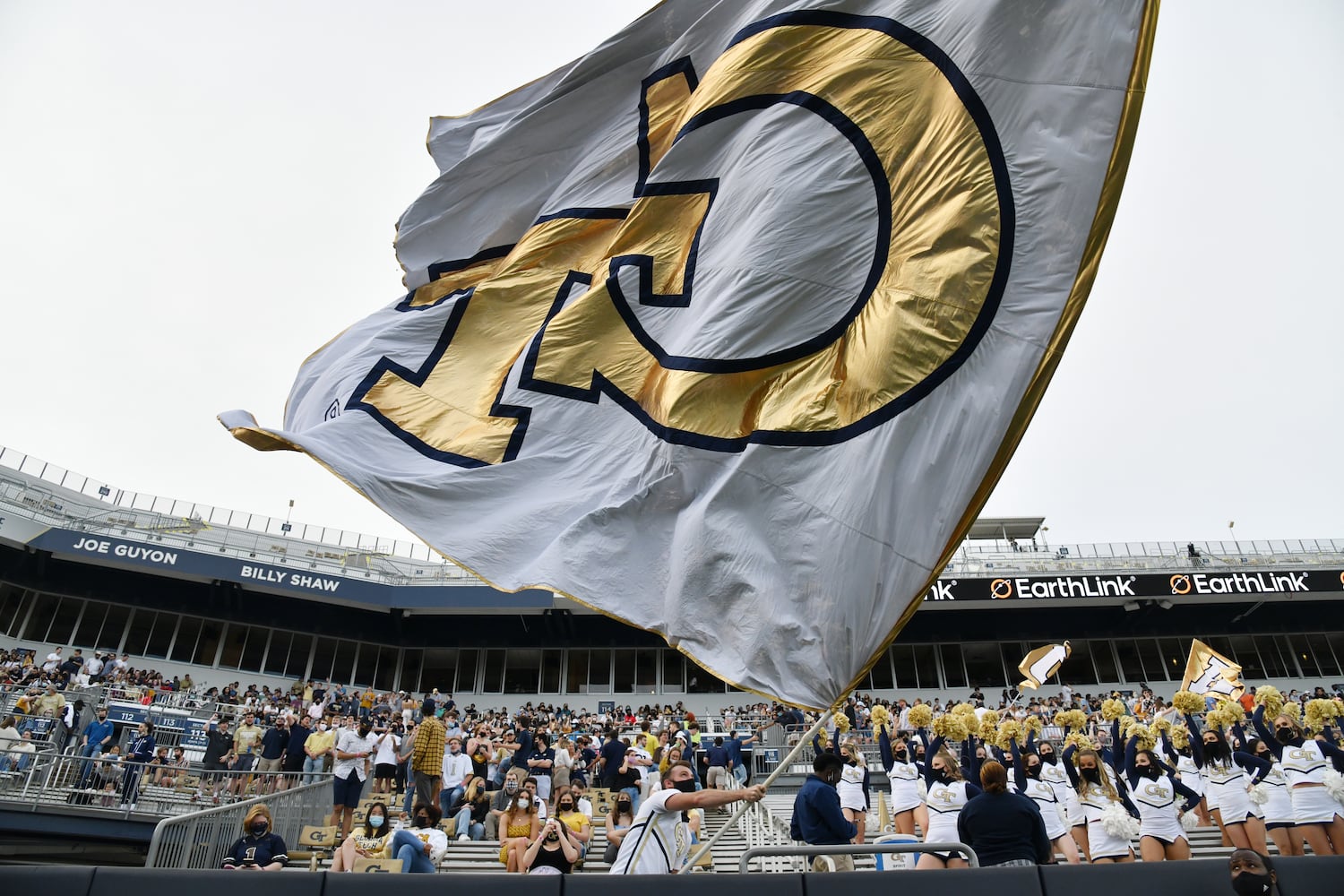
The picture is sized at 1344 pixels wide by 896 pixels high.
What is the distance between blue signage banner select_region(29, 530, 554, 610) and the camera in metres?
29.3

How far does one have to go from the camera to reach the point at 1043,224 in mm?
4109

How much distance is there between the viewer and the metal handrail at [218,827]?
944 cm

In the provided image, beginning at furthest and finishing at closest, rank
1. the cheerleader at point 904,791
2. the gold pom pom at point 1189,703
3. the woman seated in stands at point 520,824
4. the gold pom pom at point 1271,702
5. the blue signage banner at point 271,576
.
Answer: the blue signage banner at point 271,576 → the gold pom pom at point 1189,703 → the cheerleader at point 904,791 → the gold pom pom at point 1271,702 → the woman seated in stands at point 520,824

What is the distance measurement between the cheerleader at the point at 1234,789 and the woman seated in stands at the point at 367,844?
964 centimetres

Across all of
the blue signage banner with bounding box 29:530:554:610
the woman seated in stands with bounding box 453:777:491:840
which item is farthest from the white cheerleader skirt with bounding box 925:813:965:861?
the blue signage banner with bounding box 29:530:554:610

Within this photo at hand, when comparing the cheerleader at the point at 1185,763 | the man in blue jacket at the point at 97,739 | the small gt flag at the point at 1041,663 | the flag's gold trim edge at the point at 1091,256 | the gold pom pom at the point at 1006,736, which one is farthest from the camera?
the small gt flag at the point at 1041,663

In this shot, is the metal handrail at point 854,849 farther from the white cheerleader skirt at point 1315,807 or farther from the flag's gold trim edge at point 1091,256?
the white cheerleader skirt at point 1315,807

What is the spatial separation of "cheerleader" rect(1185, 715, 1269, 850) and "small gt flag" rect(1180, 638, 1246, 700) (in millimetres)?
11045

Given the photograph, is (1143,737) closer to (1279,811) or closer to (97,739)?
(1279,811)

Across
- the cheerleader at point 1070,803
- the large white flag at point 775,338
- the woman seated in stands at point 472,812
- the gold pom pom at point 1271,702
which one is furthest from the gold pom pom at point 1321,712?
the woman seated in stands at point 472,812

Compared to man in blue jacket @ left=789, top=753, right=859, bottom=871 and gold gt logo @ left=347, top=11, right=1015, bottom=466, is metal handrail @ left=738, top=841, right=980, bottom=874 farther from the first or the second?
gold gt logo @ left=347, top=11, right=1015, bottom=466

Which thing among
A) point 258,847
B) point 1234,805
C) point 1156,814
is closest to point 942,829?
point 1156,814

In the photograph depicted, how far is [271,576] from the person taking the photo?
3131cm

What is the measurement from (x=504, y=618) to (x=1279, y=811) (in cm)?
2877
